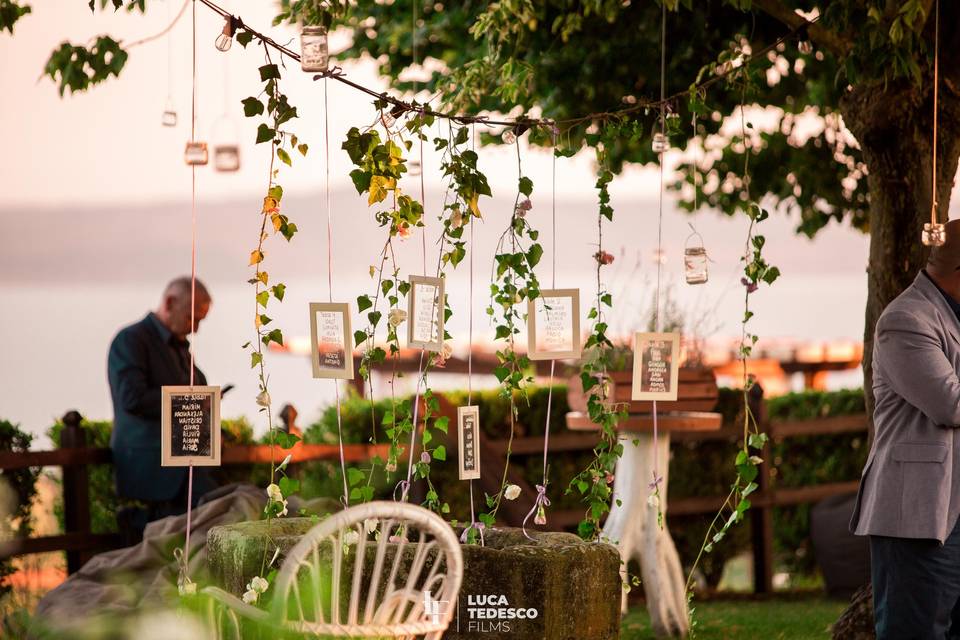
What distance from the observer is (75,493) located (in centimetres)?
607

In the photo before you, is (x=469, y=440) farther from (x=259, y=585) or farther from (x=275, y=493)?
(x=259, y=585)

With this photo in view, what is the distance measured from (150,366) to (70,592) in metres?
1.27

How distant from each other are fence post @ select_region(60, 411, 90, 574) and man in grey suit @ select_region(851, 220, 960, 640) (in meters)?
3.83

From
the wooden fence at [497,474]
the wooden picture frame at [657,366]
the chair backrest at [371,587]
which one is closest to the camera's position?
the chair backrest at [371,587]

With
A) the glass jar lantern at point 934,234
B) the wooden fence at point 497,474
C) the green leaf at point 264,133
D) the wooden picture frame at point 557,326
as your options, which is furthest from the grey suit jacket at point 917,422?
the wooden fence at point 497,474

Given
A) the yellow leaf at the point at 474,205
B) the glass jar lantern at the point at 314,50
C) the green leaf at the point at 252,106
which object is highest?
the glass jar lantern at the point at 314,50

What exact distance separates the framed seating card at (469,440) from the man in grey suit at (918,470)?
1.19 meters

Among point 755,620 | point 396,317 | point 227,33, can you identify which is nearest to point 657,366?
point 396,317

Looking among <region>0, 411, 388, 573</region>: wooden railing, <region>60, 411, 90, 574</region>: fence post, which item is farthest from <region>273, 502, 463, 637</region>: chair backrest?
<region>60, 411, 90, 574</region>: fence post

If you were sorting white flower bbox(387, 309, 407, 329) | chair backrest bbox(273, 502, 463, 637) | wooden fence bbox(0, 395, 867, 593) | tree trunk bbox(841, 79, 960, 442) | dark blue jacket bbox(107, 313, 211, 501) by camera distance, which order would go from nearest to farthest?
chair backrest bbox(273, 502, 463, 637), white flower bbox(387, 309, 407, 329), tree trunk bbox(841, 79, 960, 442), dark blue jacket bbox(107, 313, 211, 501), wooden fence bbox(0, 395, 867, 593)

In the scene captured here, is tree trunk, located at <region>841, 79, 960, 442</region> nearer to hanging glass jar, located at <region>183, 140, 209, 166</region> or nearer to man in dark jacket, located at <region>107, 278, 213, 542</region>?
hanging glass jar, located at <region>183, 140, 209, 166</region>

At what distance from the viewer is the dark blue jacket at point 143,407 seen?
5805mm

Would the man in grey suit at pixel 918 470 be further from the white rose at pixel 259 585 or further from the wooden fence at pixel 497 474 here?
the wooden fence at pixel 497 474

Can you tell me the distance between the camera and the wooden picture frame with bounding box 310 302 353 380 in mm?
3553
